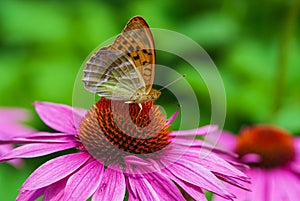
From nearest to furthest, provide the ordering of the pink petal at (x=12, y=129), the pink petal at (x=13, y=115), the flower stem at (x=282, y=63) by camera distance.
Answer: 1. the pink petal at (x=12, y=129)
2. the pink petal at (x=13, y=115)
3. the flower stem at (x=282, y=63)

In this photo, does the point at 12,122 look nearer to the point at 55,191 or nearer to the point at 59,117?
the point at 59,117

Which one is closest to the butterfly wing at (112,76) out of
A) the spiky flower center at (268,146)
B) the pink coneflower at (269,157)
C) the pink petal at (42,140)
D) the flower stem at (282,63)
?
the pink petal at (42,140)

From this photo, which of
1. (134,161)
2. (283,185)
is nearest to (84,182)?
(134,161)

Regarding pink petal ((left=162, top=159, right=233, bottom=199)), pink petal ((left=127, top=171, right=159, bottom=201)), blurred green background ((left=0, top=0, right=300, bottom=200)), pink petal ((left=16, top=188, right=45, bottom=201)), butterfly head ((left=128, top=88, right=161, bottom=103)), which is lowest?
pink petal ((left=16, top=188, right=45, bottom=201))

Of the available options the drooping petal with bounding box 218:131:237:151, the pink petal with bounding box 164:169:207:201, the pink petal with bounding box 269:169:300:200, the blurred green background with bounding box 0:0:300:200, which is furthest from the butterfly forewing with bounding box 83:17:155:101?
the blurred green background with bounding box 0:0:300:200

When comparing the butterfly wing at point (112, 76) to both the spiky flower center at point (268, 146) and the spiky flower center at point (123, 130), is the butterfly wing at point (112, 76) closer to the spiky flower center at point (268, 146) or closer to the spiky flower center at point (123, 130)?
the spiky flower center at point (123, 130)

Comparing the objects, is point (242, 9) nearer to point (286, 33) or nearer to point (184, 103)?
point (286, 33)

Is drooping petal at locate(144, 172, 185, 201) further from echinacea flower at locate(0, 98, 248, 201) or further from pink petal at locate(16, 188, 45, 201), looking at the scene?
pink petal at locate(16, 188, 45, 201)
